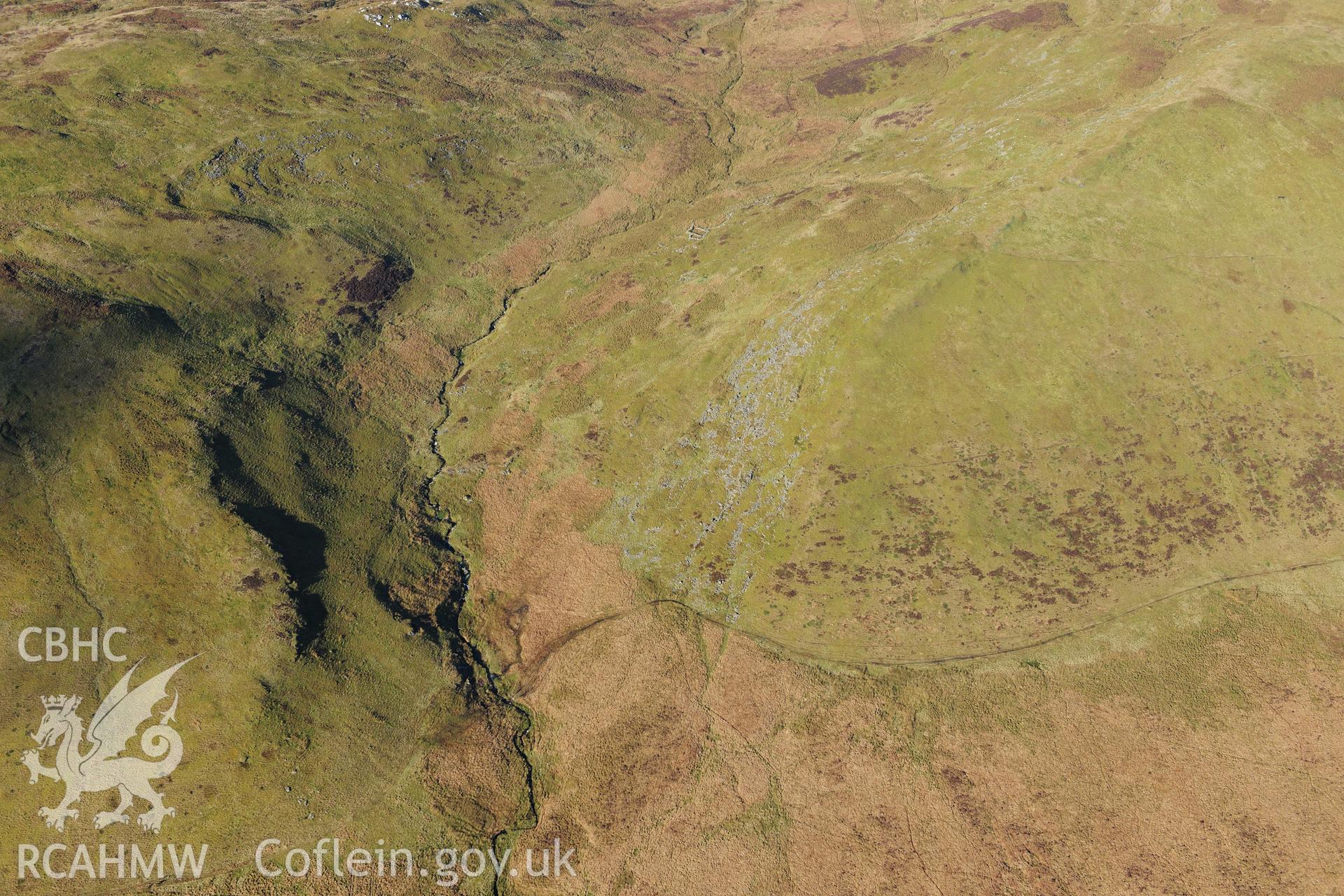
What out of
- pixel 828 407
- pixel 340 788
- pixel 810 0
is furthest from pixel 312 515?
pixel 810 0

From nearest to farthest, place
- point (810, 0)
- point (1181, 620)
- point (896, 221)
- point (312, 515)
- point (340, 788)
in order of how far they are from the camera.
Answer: point (340, 788) < point (1181, 620) < point (312, 515) < point (896, 221) < point (810, 0)

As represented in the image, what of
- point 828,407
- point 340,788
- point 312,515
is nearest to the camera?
point 340,788

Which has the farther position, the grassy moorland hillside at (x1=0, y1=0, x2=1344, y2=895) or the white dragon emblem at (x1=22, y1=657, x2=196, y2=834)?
the grassy moorland hillside at (x1=0, y1=0, x2=1344, y2=895)

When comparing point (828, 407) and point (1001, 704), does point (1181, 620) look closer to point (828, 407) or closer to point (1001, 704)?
point (1001, 704)

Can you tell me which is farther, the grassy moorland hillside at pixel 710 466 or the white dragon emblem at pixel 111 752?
the grassy moorland hillside at pixel 710 466
